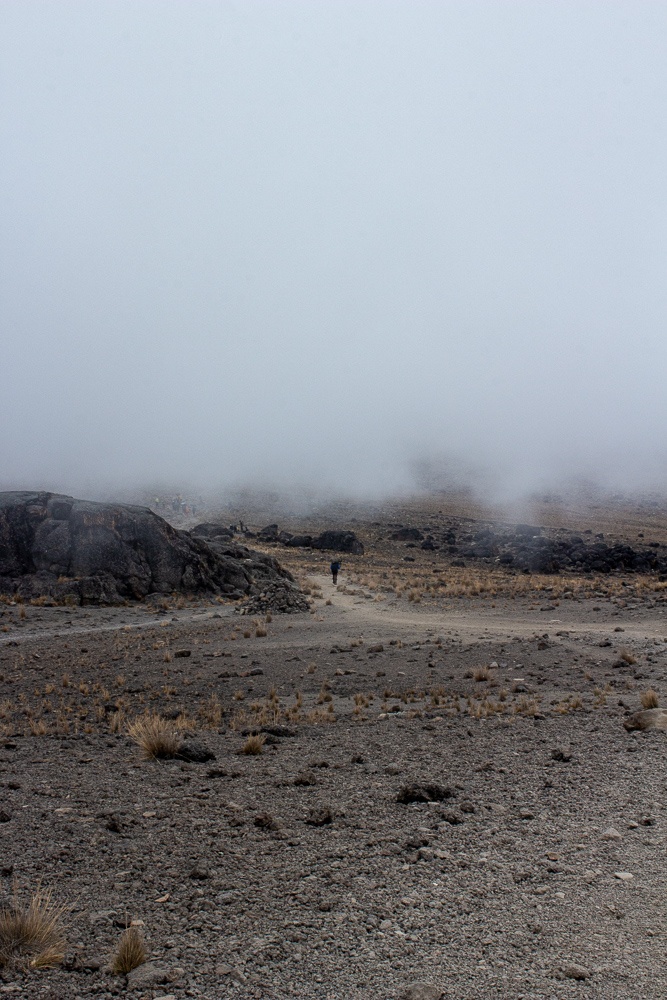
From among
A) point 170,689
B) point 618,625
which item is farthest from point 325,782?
point 618,625

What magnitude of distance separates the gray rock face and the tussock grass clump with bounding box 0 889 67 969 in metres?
25.3

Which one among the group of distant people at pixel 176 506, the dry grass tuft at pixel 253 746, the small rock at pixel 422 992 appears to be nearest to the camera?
the small rock at pixel 422 992

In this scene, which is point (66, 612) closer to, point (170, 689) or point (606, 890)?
point (170, 689)

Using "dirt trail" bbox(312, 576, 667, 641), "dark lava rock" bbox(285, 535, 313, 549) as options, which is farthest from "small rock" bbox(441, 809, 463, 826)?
"dark lava rock" bbox(285, 535, 313, 549)

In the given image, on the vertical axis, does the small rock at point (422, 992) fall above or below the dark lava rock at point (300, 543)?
above

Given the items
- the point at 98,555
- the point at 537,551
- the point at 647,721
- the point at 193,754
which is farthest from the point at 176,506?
the point at 647,721

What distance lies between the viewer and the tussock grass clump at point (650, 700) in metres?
11.8

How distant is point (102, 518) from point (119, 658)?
1548cm

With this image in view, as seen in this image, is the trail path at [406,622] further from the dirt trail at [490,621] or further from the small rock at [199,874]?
the small rock at [199,874]

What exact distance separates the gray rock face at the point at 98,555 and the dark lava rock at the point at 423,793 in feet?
Result: 77.5

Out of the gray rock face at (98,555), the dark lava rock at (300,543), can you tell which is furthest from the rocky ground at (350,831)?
the dark lava rock at (300,543)

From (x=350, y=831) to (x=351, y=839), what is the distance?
0.19m

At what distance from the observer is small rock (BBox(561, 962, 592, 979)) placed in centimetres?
433

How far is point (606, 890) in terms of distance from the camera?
544 centimetres
